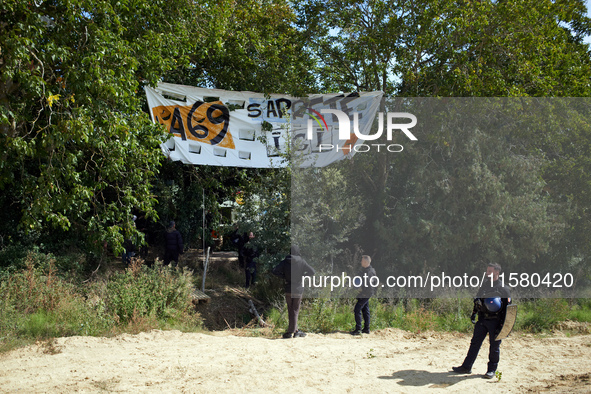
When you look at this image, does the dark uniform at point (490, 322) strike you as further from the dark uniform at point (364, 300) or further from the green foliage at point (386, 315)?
the green foliage at point (386, 315)

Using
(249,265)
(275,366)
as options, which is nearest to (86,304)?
(275,366)

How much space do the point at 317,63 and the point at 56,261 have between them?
9.95 meters

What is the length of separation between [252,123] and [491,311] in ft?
28.5

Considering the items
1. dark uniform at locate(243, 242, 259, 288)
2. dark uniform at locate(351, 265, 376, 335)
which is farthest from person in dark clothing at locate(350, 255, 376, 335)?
dark uniform at locate(243, 242, 259, 288)

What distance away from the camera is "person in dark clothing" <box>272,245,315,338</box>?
9.48 metres

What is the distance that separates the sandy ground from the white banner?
5230 millimetres

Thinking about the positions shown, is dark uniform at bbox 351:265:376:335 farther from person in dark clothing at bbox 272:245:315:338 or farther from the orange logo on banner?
the orange logo on banner

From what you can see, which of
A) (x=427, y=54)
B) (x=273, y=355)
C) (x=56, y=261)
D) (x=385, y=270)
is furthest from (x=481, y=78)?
(x=56, y=261)

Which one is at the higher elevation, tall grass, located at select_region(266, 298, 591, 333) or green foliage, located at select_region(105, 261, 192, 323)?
green foliage, located at select_region(105, 261, 192, 323)

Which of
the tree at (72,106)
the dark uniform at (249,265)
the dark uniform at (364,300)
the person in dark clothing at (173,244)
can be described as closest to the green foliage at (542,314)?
the dark uniform at (364,300)

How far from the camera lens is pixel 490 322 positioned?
713 centimetres

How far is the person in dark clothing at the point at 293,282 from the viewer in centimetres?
948

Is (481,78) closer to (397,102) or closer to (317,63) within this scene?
(397,102)

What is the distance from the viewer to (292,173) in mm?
12102
